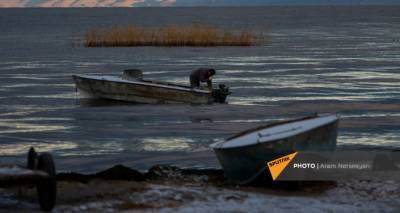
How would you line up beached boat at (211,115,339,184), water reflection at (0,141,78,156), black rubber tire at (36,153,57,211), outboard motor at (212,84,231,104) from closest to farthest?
black rubber tire at (36,153,57,211), beached boat at (211,115,339,184), water reflection at (0,141,78,156), outboard motor at (212,84,231,104)

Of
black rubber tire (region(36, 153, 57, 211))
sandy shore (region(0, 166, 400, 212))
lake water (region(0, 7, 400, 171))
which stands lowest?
lake water (region(0, 7, 400, 171))

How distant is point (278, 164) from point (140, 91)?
60.0 feet

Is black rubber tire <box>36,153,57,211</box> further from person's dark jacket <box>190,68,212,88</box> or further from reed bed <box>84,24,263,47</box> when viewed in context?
reed bed <box>84,24,263,47</box>

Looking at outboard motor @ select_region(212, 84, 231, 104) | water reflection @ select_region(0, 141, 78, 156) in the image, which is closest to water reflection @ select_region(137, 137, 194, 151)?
water reflection @ select_region(0, 141, 78, 156)

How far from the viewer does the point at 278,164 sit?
16156mm

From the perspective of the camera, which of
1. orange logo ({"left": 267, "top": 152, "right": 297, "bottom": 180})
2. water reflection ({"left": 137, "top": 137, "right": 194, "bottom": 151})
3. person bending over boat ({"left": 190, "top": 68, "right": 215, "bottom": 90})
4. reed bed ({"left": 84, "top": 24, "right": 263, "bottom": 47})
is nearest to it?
orange logo ({"left": 267, "top": 152, "right": 297, "bottom": 180})

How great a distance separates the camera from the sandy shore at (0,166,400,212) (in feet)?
48.4

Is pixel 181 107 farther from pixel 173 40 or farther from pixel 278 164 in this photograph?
pixel 173 40

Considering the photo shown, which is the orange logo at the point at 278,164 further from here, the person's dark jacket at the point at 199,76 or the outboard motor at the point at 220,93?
the outboard motor at the point at 220,93

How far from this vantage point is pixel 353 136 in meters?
24.3

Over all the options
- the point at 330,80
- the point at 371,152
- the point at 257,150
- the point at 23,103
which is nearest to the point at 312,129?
the point at 257,150

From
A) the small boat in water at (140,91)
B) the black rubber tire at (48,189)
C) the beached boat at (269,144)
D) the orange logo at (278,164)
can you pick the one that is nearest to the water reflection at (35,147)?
the beached boat at (269,144)

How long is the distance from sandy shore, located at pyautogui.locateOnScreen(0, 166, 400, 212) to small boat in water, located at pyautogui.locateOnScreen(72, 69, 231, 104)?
14.8 m

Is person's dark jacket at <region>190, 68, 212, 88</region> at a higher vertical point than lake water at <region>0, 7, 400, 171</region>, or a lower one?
higher
